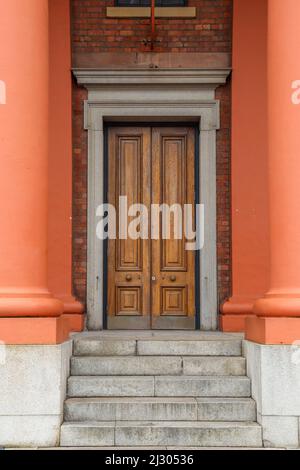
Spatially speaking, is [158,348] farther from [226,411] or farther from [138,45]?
[138,45]

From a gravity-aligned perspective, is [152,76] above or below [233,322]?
above

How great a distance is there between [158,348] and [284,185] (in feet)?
8.08

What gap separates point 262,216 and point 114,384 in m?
3.57

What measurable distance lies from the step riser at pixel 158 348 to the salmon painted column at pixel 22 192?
94cm

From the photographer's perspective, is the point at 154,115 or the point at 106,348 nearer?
the point at 106,348

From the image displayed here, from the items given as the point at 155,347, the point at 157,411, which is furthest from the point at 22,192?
the point at 157,411

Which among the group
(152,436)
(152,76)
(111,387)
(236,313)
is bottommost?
(152,436)

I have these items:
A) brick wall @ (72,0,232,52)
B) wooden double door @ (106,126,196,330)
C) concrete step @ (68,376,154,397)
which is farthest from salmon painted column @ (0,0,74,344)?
wooden double door @ (106,126,196,330)

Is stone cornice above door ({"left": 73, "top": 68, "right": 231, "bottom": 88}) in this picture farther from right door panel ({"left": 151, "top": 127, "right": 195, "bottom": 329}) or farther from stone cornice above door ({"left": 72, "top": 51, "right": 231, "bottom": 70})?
right door panel ({"left": 151, "top": 127, "right": 195, "bottom": 329})

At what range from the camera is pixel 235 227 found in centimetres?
977

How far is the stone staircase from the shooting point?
22.5 feet

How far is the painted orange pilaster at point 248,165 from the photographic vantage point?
31.8 ft

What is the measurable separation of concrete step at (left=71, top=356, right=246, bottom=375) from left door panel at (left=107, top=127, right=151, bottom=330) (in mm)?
2213

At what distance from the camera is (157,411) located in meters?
7.17
